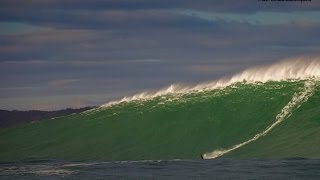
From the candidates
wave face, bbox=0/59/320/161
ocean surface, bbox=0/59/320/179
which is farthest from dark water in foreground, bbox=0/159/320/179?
wave face, bbox=0/59/320/161

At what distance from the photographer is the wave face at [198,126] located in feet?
203

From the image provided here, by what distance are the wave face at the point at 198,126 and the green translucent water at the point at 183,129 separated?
0.08 meters

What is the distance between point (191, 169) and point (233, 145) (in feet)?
57.7

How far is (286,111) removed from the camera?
67125 millimetres

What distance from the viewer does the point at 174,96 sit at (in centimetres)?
8094

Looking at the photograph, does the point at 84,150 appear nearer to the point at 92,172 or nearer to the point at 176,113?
the point at 176,113

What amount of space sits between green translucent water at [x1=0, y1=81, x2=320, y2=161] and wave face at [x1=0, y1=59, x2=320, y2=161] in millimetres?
77

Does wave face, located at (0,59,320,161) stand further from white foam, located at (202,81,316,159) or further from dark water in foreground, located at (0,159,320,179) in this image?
dark water in foreground, located at (0,159,320,179)

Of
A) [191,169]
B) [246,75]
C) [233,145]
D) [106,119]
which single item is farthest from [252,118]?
[191,169]

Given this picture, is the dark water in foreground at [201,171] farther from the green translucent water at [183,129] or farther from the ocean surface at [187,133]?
the green translucent water at [183,129]

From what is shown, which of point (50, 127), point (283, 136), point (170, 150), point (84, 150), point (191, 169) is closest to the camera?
point (191, 169)

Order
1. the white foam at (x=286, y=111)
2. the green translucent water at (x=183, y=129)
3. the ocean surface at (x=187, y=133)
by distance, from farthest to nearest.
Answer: the green translucent water at (x=183, y=129)
the white foam at (x=286, y=111)
the ocean surface at (x=187, y=133)

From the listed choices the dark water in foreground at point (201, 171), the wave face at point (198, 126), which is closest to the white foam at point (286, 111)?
the wave face at point (198, 126)

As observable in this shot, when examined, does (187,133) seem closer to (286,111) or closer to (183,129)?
(183,129)
